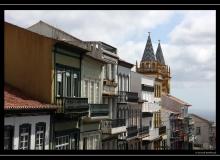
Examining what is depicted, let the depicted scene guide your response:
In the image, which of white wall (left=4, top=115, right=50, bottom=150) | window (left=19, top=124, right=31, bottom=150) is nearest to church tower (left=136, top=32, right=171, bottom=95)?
white wall (left=4, top=115, right=50, bottom=150)

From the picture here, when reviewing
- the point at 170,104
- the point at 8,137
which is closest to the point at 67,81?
the point at 8,137

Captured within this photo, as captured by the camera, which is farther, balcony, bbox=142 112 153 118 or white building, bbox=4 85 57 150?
balcony, bbox=142 112 153 118

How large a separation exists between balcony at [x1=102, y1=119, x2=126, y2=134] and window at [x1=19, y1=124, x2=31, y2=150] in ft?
43.6

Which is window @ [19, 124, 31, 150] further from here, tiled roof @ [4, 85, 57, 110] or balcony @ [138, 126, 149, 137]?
balcony @ [138, 126, 149, 137]

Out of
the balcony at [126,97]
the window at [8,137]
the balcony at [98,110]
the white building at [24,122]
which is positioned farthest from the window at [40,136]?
the balcony at [126,97]

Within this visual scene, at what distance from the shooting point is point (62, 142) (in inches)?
971

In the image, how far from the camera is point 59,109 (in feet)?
76.0

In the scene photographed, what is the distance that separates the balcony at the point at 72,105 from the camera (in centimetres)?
2355

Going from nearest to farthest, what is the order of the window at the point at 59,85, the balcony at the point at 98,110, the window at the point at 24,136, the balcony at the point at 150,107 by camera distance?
the window at the point at 24,136, the window at the point at 59,85, the balcony at the point at 98,110, the balcony at the point at 150,107

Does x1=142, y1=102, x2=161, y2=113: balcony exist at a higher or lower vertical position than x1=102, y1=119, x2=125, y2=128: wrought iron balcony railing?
higher

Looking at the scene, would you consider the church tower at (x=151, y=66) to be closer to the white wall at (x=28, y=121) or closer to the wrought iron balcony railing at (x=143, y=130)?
the wrought iron balcony railing at (x=143, y=130)

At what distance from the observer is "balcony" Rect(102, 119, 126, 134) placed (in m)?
33.6

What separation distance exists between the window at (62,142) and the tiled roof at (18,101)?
2.33 meters
